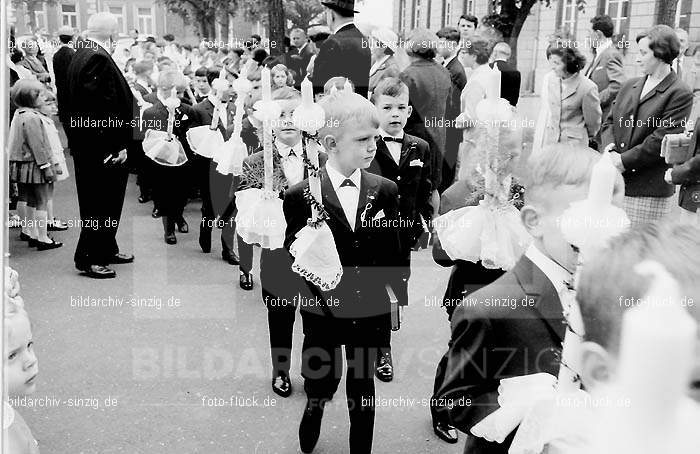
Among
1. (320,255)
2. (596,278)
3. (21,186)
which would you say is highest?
(596,278)

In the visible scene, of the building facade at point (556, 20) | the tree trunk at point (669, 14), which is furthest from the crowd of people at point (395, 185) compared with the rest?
the building facade at point (556, 20)

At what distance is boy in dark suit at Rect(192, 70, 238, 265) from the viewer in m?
5.15

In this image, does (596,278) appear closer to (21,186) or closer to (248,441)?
(248,441)

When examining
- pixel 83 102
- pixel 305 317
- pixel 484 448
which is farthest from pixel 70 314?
pixel 484 448

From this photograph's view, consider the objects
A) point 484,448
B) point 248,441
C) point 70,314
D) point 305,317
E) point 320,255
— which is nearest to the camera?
point 484,448

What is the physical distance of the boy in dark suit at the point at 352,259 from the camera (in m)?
2.44

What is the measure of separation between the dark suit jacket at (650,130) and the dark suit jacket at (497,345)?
86cm

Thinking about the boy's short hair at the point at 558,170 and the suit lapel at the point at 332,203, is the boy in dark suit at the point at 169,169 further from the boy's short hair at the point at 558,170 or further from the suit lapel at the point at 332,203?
the boy's short hair at the point at 558,170

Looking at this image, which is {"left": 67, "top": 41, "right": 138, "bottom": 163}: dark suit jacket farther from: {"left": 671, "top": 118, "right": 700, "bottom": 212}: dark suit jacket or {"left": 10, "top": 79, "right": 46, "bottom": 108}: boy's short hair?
{"left": 671, "top": 118, "right": 700, "bottom": 212}: dark suit jacket

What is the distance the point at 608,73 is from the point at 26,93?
16.0 ft

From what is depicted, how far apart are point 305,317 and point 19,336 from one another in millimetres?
1219

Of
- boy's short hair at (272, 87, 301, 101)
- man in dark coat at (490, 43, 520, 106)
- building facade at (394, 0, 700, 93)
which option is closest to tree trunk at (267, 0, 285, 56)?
building facade at (394, 0, 700, 93)

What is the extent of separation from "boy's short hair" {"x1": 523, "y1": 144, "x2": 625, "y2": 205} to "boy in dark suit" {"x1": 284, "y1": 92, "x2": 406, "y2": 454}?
35.4 inches

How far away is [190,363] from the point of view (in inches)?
141
